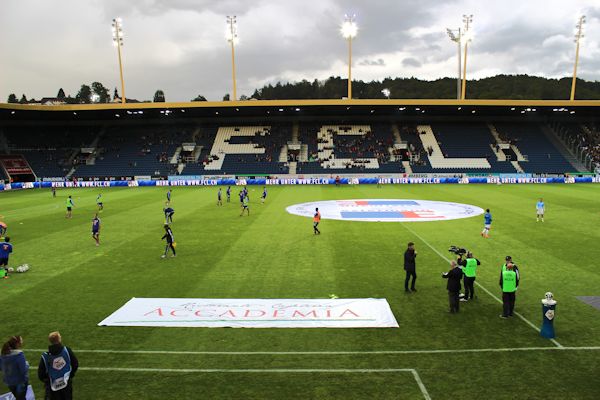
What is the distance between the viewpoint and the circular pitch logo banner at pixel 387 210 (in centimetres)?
2895

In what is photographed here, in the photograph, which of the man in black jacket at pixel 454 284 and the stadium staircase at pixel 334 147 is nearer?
the man in black jacket at pixel 454 284

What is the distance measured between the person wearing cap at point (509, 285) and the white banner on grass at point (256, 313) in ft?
10.2

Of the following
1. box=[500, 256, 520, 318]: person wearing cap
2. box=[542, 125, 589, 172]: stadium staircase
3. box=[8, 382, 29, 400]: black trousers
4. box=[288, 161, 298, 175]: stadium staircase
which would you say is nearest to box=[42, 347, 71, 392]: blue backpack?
box=[8, 382, 29, 400]: black trousers

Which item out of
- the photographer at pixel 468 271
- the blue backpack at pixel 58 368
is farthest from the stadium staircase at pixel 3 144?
the photographer at pixel 468 271

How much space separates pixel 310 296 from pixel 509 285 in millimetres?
5779

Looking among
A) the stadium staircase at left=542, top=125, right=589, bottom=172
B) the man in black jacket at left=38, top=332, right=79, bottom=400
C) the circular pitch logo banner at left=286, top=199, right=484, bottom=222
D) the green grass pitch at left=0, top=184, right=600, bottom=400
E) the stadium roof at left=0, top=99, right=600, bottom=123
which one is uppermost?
the stadium roof at left=0, top=99, right=600, bottom=123

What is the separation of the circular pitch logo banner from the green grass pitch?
2.15 m

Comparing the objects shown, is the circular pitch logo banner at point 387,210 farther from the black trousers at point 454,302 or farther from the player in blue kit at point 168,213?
the black trousers at point 454,302

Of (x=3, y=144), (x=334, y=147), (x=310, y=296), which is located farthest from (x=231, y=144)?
(x=310, y=296)

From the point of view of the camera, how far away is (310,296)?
13.7 meters

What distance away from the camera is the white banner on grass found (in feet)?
38.1

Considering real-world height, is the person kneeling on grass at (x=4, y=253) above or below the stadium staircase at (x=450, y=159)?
below

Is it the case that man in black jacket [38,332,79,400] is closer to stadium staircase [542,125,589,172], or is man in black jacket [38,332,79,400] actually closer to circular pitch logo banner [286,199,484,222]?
circular pitch logo banner [286,199,484,222]

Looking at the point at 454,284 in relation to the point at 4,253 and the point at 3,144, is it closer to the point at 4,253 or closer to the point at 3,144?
the point at 4,253
